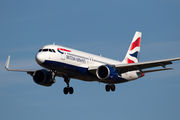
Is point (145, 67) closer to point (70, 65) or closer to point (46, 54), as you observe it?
point (70, 65)

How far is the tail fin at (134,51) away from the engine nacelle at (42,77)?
46.3 feet

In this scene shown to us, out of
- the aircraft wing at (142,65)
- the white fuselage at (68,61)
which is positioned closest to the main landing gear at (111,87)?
the white fuselage at (68,61)

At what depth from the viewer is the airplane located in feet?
140

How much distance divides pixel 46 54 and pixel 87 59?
6.70 metres

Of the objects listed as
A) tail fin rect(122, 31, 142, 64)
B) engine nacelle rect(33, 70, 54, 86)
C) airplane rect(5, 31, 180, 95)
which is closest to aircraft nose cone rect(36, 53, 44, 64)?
airplane rect(5, 31, 180, 95)

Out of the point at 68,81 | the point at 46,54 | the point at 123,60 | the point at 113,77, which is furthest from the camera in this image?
the point at 123,60

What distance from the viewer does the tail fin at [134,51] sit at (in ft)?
190

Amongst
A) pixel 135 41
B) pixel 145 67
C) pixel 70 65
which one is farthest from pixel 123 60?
pixel 70 65

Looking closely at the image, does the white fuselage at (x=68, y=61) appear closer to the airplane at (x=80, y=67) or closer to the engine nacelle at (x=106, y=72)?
the airplane at (x=80, y=67)

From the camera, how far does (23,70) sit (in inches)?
2020

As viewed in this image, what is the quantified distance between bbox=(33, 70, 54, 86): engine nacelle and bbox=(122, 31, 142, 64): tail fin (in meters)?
14.1

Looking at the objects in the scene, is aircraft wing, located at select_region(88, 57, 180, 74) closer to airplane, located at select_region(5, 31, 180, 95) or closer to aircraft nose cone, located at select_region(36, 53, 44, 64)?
airplane, located at select_region(5, 31, 180, 95)

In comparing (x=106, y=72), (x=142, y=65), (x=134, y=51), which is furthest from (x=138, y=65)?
(x=134, y=51)

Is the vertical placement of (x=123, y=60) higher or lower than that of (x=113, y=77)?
higher
